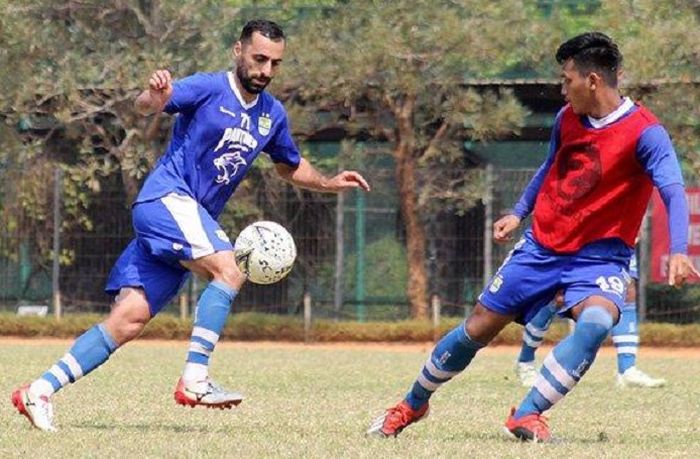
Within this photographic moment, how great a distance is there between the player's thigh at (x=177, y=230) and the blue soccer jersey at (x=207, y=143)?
0.06 meters

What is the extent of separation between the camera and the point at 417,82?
25.5 metres

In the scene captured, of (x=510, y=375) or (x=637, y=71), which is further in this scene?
(x=637, y=71)

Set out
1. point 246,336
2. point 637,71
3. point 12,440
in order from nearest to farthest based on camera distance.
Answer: point 12,440 < point 637,71 < point 246,336

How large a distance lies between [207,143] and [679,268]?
2540 millimetres

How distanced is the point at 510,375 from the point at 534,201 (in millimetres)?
7304

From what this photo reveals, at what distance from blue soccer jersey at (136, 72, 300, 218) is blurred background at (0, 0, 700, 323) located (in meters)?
15.6

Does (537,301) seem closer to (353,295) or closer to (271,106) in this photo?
(271,106)

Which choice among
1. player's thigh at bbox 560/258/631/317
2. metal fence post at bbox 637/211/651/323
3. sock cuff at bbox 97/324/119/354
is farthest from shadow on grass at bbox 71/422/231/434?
metal fence post at bbox 637/211/651/323

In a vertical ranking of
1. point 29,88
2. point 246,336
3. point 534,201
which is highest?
point 29,88

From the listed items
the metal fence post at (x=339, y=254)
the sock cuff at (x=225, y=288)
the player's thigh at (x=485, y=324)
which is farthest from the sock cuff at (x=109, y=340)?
the metal fence post at (x=339, y=254)

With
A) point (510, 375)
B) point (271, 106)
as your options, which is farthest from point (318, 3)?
point (271, 106)

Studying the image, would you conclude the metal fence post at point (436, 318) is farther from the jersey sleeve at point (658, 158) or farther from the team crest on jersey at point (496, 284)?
the jersey sleeve at point (658, 158)

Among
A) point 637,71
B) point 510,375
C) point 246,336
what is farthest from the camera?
point 246,336

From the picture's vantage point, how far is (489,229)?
2645 centimetres
